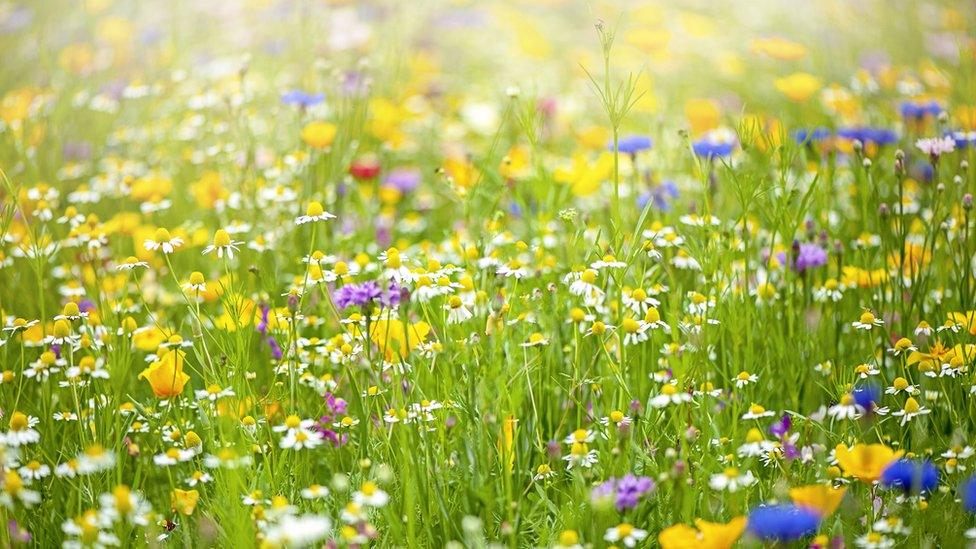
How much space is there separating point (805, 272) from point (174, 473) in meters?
1.20

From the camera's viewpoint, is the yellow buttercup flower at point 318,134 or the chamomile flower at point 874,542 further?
the yellow buttercup flower at point 318,134

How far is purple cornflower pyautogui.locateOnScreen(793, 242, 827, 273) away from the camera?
1917 mm

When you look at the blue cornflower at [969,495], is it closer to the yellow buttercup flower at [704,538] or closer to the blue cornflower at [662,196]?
the yellow buttercup flower at [704,538]

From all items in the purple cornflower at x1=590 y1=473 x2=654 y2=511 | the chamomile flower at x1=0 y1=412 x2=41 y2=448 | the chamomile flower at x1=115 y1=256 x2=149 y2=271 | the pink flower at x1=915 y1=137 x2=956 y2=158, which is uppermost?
the pink flower at x1=915 y1=137 x2=956 y2=158

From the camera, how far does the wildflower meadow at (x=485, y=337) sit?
1.36 meters

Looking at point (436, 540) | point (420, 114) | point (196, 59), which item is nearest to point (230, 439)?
point (436, 540)

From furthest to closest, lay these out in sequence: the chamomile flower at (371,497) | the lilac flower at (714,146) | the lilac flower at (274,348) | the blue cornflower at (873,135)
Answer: the blue cornflower at (873,135)
the lilac flower at (714,146)
the lilac flower at (274,348)
the chamomile flower at (371,497)

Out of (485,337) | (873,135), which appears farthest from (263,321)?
(873,135)

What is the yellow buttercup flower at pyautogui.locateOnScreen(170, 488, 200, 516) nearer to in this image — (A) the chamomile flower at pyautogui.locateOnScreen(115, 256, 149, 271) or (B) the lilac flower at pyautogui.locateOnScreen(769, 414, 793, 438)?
(A) the chamomile flower at pyautogui.locateOnScreen(115, 256, 149, 271)

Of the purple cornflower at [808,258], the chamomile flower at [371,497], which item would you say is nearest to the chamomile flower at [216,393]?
the chamomile flower at [371,497]

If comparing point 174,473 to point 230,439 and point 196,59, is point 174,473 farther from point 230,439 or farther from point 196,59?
point 196,59

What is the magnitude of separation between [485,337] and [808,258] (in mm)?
750

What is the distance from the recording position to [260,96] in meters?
3.76

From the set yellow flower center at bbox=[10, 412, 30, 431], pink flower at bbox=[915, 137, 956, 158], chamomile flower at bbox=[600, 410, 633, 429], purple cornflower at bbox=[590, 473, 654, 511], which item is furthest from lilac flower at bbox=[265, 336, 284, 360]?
pink flower at bbox=[915, 137, 956, 158]
